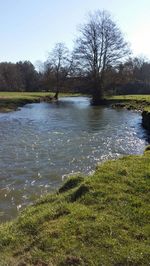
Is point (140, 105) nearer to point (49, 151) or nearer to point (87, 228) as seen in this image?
point (49, 151)

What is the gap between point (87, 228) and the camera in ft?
21.1

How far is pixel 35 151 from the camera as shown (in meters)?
17.0

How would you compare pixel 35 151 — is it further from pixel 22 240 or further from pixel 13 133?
pixel 22 240

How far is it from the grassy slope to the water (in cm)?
207

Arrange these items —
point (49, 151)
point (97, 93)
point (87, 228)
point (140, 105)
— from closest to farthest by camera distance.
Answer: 1. point (87, 228)
2. point (49, 151)
3. point (140, 105)
4. point (97, 93)

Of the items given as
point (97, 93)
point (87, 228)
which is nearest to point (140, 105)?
point (97, 93)

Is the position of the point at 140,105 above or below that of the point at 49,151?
above

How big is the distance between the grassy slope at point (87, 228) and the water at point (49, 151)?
2.07 m

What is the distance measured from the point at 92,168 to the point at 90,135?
797 cm

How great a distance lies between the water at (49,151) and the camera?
11260 mm

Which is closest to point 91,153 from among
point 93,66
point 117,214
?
point 117,214

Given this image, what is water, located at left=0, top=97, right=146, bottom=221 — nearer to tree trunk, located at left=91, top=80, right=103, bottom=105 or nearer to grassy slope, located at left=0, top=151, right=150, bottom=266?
grassy slope, located at left=0, top=151, right=150, bottom=266

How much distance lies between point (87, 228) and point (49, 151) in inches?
421

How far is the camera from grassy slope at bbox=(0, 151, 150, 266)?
5.68m
